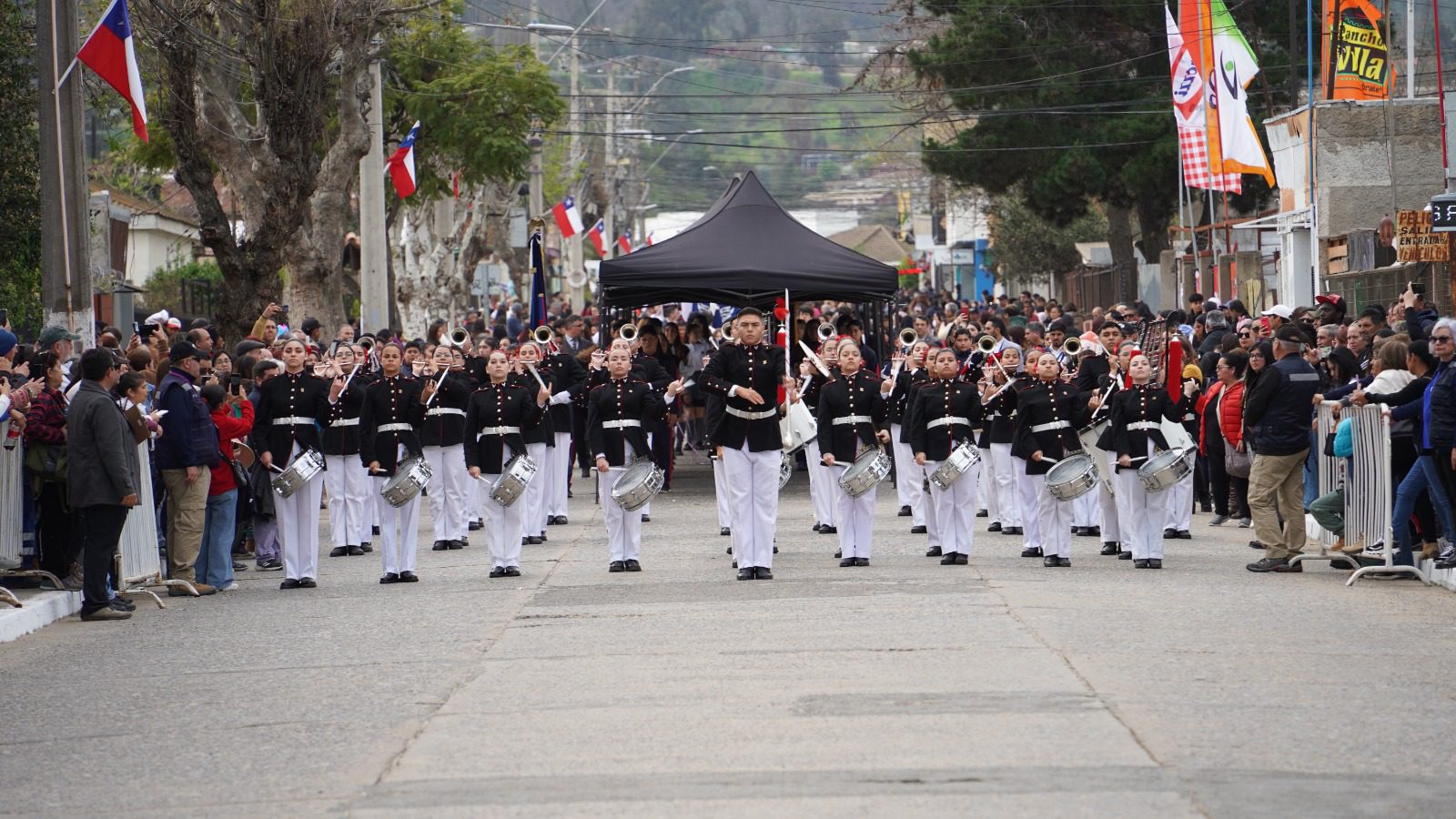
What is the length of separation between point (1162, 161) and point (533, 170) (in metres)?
16.5

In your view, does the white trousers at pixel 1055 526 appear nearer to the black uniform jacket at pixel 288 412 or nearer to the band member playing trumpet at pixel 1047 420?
the band member playing trumpet at pixel 1047 420

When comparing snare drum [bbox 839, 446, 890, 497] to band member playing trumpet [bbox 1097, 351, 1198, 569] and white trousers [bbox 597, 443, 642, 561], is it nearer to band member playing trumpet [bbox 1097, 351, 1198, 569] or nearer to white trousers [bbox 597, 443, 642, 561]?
white trousers [bbox 597, 443, 642, 561]

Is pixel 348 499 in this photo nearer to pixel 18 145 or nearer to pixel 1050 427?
pixel 1050 427

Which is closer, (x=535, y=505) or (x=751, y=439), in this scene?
(x=751, y=439)

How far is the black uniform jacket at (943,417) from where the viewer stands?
16203mm

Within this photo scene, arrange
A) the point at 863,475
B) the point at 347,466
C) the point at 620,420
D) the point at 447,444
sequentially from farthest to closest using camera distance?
1. the point at 447,444
2. the point at 347,466
3. the point at 620,420
4. the point at 863,475

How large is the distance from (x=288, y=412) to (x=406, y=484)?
219 centimetres

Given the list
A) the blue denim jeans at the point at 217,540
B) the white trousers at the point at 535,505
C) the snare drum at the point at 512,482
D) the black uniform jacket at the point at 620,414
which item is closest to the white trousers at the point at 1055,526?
the black uniform jacket at the point at 620,414

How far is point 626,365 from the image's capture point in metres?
17.1

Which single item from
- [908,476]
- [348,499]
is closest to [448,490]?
[348,499]

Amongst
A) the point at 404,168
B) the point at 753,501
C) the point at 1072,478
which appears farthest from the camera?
the point at 404,168

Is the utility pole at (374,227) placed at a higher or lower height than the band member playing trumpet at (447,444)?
higher

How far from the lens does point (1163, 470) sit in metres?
14.9

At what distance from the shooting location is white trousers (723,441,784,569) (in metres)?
14.7
